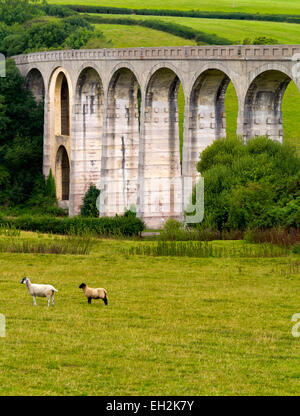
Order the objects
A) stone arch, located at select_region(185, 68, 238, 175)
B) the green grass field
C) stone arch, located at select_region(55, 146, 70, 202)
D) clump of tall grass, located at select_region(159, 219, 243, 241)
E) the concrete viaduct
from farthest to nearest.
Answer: stone arch, located at select_region(55, 146, 70, 202), stone arch, located at select_region(185, 68, 238, 175), the concrete viaduct, clump of tall grass, located at select_region(159, 219, 243, 241), the green grass field

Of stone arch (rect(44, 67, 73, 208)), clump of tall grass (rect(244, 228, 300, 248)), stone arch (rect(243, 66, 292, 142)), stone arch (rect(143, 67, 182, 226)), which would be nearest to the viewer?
clump of tall grass (rect(244, 228, 300, 248))

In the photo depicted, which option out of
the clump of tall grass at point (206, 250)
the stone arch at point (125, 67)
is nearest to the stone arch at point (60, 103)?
the stone arch at point (125, 67)

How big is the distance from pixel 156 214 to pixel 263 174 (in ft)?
69.7

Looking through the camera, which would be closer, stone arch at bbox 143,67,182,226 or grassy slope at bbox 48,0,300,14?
stone arch at bbox 143,67,182,226

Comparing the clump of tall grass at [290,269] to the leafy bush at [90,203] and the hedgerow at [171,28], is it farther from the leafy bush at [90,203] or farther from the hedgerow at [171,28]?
the hedgerow at [171,28]

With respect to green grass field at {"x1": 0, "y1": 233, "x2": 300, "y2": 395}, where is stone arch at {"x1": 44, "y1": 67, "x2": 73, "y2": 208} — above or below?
above

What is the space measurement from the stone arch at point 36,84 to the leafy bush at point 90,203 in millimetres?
19888

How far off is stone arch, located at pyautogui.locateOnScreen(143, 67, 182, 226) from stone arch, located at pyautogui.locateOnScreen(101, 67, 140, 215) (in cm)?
733

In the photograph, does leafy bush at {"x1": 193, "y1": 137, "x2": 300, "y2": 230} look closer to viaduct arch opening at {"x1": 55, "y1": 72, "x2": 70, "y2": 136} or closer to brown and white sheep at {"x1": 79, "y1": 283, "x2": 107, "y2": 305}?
brown and white sheep at {"x1": 79, "y1": 283, "x2": 107, "y2": 305}

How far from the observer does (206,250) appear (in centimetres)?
4597

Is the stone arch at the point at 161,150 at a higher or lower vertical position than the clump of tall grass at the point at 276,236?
higher

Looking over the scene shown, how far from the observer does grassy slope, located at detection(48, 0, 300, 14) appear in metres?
162

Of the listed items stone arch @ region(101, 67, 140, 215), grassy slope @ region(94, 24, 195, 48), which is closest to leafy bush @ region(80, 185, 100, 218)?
stone arch @ region(101, 67, 140, 215)

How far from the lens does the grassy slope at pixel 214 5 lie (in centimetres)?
16150
